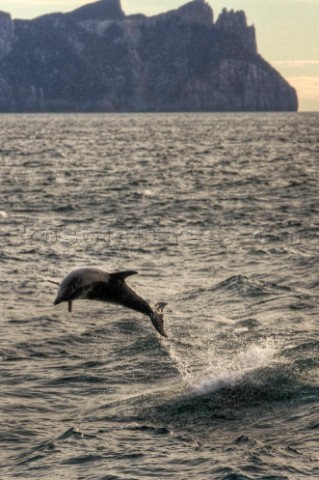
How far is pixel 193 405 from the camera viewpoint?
1700 centimetres

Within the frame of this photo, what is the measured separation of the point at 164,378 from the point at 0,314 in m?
7.00

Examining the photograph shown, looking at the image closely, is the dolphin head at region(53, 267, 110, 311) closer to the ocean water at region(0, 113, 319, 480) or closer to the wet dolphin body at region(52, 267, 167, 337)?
the wet dolphin body at region(52, 267, 167, 337)

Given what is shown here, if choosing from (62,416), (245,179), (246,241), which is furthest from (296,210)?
(62,416)

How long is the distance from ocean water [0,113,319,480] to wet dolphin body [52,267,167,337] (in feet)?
6.21

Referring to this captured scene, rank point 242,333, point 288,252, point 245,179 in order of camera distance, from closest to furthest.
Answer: point 242,333 → point 288,252 → point 245,179

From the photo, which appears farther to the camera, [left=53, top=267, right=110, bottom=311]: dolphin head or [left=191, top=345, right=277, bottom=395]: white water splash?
[left=191, top=345, right=277, bottom=395]: white water splash

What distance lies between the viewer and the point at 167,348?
69.5 ft

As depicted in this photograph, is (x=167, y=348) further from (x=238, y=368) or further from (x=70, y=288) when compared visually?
(x=70, y=288)

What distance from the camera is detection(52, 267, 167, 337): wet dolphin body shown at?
47.6ft

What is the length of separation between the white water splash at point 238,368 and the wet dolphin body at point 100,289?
1881 mm

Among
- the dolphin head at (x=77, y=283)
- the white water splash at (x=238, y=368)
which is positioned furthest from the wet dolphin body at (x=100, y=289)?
the white water splash at (x=238, y=368)

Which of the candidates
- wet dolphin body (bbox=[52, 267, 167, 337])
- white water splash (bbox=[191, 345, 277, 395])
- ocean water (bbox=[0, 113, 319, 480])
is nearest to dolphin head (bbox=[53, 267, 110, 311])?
wet dolphin body (bbox=[52, 267, 167, 337])

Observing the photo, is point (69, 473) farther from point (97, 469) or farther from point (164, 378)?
point (164, 378)

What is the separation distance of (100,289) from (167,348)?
19.0 feet
